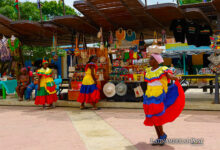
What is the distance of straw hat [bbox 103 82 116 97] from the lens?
8883 millimetres

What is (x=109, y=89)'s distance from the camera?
8.90 meters

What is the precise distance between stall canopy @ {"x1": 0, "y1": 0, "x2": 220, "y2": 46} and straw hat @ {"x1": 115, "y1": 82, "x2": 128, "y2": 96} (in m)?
2.47

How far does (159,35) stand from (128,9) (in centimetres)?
329

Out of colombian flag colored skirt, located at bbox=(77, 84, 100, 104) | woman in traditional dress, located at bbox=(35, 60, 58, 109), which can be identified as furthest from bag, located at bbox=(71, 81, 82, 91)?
colombian flag colored skirt, located at bbox=(77, 84, 100, 104)

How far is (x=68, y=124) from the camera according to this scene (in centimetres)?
611

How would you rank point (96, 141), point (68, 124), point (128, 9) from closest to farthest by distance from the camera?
→ point (96, 141)
point (68, 124)
point (128, 9)

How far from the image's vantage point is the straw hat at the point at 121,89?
877 cm

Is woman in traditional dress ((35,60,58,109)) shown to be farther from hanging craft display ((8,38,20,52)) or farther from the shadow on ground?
the shadow on ground

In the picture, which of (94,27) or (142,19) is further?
(94,27)

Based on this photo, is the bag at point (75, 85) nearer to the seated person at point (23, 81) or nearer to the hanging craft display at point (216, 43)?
the seated person at point (23, 81)

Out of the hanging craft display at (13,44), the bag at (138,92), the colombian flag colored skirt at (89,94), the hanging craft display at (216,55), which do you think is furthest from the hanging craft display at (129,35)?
the hanging craft display at (13,44)

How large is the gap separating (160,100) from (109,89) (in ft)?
15.8

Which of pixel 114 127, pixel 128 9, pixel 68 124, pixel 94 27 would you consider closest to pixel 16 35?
pixel 94 27

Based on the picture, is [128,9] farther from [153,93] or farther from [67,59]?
[67,59]
